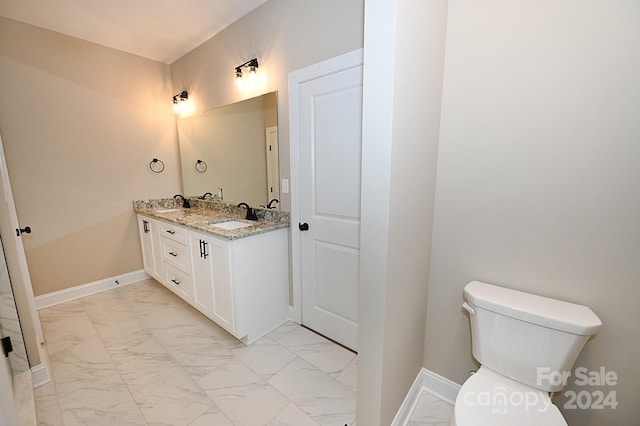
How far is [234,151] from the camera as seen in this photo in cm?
273

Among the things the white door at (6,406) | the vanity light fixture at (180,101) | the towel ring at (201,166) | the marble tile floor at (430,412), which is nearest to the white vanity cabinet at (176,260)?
the towel ring at (201,166)

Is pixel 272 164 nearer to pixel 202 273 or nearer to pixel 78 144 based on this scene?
pixel 202 273

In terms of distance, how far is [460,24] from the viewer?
4.15 ft

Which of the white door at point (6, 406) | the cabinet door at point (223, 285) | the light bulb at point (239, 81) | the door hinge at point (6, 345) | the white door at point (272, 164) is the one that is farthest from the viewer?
the light bulb at point (239, 81)

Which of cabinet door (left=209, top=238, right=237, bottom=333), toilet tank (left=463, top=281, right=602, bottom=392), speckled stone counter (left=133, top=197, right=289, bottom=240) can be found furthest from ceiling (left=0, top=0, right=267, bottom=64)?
toilet tank (left=463, top=281, right=602, bottom=392)

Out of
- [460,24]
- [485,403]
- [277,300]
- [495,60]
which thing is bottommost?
[277,300]

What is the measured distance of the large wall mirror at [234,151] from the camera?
2322 mm

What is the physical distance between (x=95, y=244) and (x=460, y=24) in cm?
382

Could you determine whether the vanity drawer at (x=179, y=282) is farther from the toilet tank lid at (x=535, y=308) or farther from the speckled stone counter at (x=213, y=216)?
the toilet tank lid at (x=535, y=308)

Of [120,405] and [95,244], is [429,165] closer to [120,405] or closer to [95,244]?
[120,405]

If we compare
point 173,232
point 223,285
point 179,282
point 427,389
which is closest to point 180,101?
point 173,232

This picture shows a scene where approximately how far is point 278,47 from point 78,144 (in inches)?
92.8

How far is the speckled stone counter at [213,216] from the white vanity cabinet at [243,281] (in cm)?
6

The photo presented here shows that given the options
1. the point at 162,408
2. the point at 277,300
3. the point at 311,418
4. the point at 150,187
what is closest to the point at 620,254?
the point at 311,418
